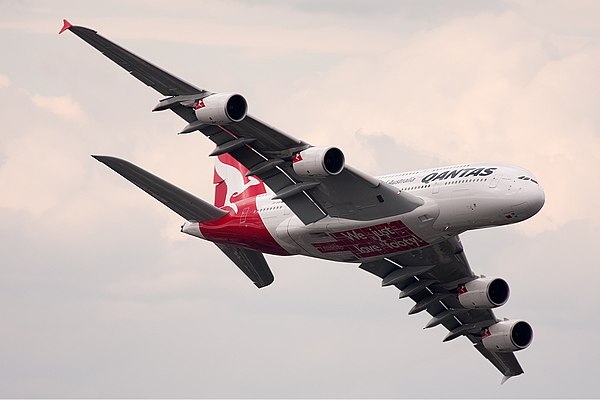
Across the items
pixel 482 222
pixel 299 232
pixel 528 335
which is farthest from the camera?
pixel 528 335

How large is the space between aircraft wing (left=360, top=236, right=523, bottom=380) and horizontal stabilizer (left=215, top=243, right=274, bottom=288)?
5.16m

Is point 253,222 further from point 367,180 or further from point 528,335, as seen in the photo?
point 528,335

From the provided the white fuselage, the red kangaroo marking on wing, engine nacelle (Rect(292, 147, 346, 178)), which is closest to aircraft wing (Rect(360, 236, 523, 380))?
the white fuselage

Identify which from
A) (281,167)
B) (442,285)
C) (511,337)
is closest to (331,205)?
(281,167)

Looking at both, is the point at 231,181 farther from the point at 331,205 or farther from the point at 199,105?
the point at 199,105

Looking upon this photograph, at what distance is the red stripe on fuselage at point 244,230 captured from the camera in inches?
2844

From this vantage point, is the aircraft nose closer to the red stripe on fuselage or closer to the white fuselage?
the white fuselage

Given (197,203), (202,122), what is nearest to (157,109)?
(202,122)

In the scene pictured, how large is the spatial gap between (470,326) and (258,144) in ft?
67.8

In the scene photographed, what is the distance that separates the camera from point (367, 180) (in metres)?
66.2

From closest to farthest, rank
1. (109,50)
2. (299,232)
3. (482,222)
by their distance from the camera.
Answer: (109,50), (482,222), (299,232)

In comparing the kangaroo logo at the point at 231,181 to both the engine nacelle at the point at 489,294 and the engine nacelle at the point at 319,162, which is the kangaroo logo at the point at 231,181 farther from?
the engine nacelle at the point at 489,294

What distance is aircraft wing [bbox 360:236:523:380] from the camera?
74125mm

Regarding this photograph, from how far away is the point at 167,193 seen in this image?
233ft
